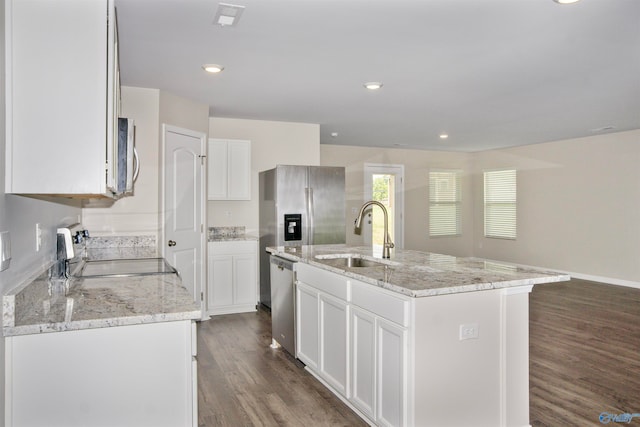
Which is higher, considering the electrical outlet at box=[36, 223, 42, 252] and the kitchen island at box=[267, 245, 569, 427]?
the electrical outlet at box=[36, 223, 42, 252]

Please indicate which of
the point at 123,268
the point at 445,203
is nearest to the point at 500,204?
the point at 445,203

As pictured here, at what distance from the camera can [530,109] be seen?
5.32m

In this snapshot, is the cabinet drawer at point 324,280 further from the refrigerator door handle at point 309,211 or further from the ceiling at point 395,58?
the refrigerator door handle at point 309,211

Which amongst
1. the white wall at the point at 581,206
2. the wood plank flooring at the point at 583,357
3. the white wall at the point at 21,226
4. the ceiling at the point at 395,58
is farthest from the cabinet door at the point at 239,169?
the white wall at the point at 581,206

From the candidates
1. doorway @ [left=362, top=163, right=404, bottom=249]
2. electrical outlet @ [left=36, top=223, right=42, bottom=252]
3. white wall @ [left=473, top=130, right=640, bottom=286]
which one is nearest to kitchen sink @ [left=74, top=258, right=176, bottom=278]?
electrical outlet @ [left=36, top=223, right=42, bottom=252]

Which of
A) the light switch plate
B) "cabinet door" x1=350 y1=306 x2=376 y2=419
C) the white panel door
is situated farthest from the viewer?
the white panel door

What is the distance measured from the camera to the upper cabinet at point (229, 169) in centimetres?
558

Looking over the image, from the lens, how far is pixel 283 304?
12.8ft

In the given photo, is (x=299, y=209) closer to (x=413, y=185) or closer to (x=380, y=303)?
(x=380, y=303)

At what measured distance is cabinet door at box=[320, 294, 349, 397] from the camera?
2.86 m

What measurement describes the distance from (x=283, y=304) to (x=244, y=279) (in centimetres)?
179

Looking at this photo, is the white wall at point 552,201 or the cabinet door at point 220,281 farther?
the white wall at point 552,201

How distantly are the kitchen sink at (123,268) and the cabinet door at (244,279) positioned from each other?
2278mm

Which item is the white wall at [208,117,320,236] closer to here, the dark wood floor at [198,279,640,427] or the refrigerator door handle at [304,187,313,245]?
the refrigerator door handle at [304,187,313,245]
